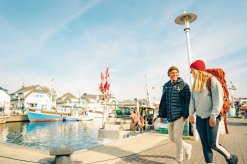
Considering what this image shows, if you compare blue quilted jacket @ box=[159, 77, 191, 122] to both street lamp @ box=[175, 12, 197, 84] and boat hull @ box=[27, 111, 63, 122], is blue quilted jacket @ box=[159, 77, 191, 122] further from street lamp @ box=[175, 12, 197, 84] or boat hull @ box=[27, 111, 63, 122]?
boat hull @ box=[27, 111, 63, 122]

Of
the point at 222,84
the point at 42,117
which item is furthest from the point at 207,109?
the point at 42,117

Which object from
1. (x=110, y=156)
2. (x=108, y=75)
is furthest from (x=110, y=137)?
(x=110, y=156)

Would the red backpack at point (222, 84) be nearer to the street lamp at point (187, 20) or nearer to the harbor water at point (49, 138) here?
the street lamp at point (187, 20)

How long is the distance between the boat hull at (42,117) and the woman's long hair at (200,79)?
46.6 meters

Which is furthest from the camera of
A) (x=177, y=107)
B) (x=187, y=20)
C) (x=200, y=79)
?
(x=187, y=20)

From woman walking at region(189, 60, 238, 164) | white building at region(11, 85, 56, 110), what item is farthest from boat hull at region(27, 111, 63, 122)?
woman walking at region(189, 60, 238, 164)

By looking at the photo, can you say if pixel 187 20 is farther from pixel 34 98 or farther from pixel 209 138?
pixel 34 98

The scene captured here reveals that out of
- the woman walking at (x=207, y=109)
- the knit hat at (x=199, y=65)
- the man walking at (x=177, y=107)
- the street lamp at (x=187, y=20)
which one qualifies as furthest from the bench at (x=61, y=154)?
the street lamp at (x=187, y=20)

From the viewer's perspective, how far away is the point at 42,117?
45.8 meters

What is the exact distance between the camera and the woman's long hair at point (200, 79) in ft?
12.4

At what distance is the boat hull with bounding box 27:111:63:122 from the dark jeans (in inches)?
1836

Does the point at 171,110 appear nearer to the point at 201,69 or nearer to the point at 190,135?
the point at 201,69

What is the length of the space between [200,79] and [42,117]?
47655mm

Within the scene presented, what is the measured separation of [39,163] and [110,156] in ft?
5.75
